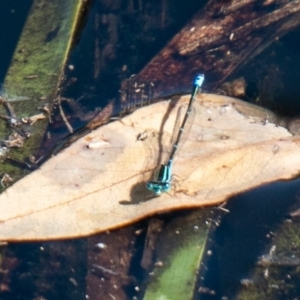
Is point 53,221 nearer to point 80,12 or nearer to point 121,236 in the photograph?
point 121,236

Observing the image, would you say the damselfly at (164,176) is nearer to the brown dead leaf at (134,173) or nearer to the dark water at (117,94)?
the brown dead leaf at (134,173)

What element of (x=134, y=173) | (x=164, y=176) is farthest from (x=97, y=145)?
(x=164, y=176)

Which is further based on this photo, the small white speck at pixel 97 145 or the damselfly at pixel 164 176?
the small white speck at pixel 97 145

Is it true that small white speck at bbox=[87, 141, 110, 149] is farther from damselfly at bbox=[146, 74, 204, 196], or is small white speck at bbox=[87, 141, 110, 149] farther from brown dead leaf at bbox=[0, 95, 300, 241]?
damselfly at bbox=[146, 74, 204, 196]

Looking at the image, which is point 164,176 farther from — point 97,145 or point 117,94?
point 117,94

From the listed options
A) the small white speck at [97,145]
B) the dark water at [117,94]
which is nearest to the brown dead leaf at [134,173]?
the small white speck at [97,145]
